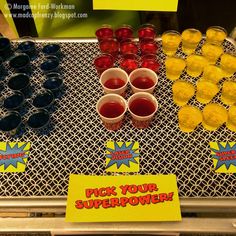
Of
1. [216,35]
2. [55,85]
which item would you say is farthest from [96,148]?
[216,35]

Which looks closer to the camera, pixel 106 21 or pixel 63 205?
pixel 63 205

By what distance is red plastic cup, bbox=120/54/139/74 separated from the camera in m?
1.17

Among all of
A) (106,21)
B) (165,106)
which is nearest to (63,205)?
(165,106)

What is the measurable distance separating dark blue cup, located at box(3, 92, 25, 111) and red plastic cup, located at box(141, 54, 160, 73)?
49cm

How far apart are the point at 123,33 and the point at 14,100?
533 millimetres

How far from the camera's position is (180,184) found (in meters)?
0.92

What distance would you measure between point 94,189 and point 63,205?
4.2 inches

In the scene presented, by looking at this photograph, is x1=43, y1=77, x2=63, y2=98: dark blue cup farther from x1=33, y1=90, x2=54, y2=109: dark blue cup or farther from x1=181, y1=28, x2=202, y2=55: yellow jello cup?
x1=181, y1=28, x2=202, y2=55: yellow jello cup

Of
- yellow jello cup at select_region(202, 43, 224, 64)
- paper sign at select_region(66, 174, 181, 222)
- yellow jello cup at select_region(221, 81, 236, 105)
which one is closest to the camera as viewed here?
paper sign at select_region(66, 174, 181, 222)

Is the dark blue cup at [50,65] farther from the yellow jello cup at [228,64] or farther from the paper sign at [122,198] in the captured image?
the yellow jello cup at [228,64]

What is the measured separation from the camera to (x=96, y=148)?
1.01 m

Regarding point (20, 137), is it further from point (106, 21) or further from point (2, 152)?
point (106, 21)

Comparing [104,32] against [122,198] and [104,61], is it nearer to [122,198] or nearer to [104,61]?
[104,61]

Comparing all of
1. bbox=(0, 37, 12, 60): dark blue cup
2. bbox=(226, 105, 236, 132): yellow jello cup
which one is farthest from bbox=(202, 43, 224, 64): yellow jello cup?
bbox=(0, 37, 12, 60): dark blue cup
